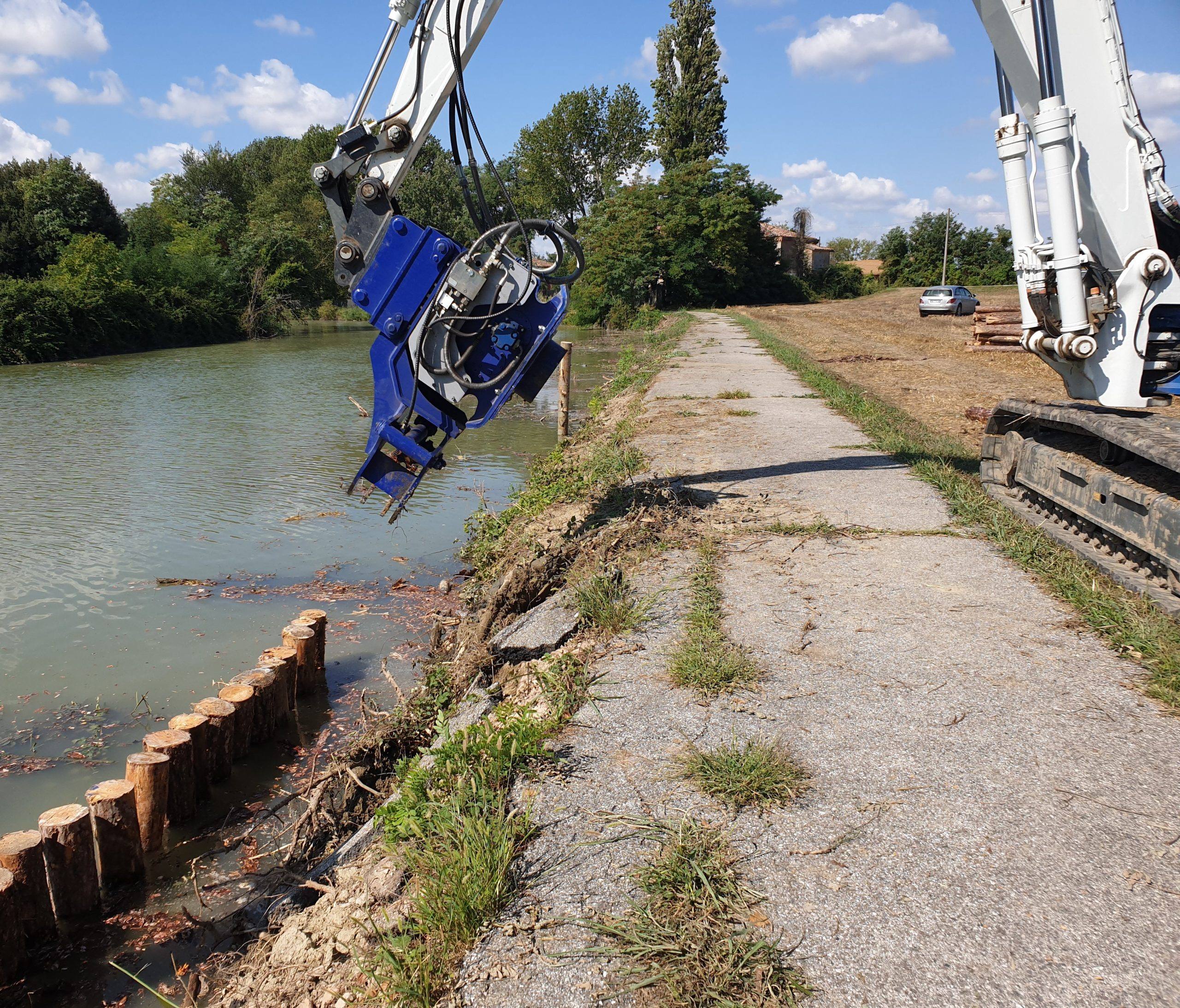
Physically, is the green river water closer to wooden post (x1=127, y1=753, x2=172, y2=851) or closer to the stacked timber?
wooden post (x1=127, y1=753, x2=172, y2=851)

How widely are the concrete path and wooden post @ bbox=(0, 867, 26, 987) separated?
1.96m

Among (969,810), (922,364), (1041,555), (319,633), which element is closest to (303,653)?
(319,633)

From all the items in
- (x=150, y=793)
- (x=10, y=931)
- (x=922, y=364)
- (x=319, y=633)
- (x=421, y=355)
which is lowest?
(x=10, y=931)

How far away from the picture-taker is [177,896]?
373 centimetres

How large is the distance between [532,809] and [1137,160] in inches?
219

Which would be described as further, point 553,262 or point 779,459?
point 779,459

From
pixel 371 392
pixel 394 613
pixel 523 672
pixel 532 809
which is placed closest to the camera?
pixel 532 809

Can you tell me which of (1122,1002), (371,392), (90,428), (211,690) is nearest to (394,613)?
(211,690)

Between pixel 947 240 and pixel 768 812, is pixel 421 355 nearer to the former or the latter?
pixel 768 812

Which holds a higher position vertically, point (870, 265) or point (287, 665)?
point (870, 265)

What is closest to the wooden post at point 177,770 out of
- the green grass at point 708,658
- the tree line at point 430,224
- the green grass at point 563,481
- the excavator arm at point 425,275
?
the excavator arm at point 425,275

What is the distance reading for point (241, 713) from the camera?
4.69 meters

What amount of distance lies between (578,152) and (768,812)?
75.7 metres

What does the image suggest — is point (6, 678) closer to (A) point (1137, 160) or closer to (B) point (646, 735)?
(B) point (646, 735)
